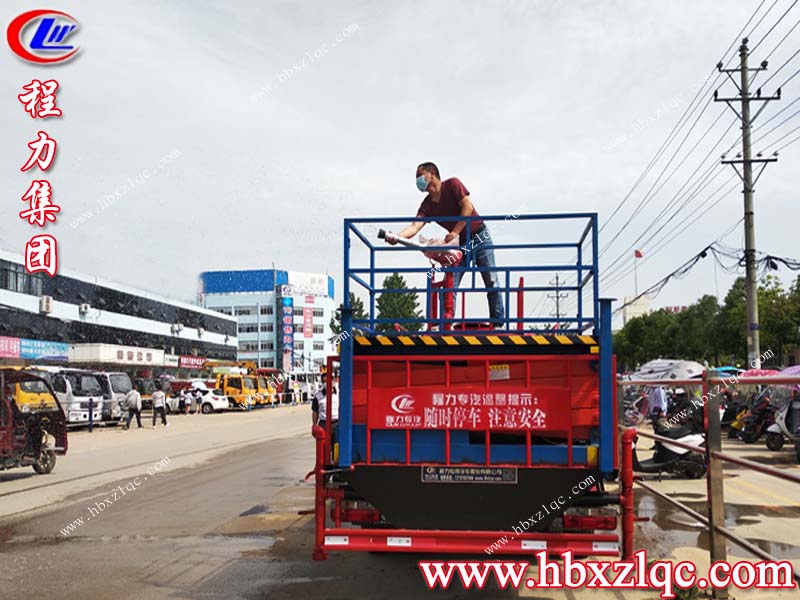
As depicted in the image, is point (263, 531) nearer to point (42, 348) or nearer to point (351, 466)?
point (351, 466)

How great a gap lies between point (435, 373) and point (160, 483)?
871cm

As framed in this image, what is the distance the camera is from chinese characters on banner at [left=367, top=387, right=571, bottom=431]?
5.18 metres

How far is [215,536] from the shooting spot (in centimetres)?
816

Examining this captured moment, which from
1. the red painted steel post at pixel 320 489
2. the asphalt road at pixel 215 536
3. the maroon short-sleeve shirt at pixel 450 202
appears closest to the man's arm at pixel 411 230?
the maroon short-sleeve shirt at pixel 450 202

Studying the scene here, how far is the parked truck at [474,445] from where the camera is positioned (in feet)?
16.8

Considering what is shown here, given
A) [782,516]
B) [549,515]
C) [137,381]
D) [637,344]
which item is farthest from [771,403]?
[637,344]

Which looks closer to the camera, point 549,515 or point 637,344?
point 549,515

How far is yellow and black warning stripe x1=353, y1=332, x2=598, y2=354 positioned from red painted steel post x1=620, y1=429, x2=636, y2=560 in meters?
0.71

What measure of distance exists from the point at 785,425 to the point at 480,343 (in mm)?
12538

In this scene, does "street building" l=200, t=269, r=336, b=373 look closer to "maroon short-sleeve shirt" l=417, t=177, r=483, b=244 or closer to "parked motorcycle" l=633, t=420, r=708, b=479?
"parked motorcycle" l=633, t=420, r=708, b=479

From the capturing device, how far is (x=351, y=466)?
17.6 feet

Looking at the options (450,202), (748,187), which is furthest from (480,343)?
(748,187)

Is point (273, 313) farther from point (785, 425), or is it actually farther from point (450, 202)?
point (450, 202)

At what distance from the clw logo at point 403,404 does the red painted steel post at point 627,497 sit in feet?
4.95
